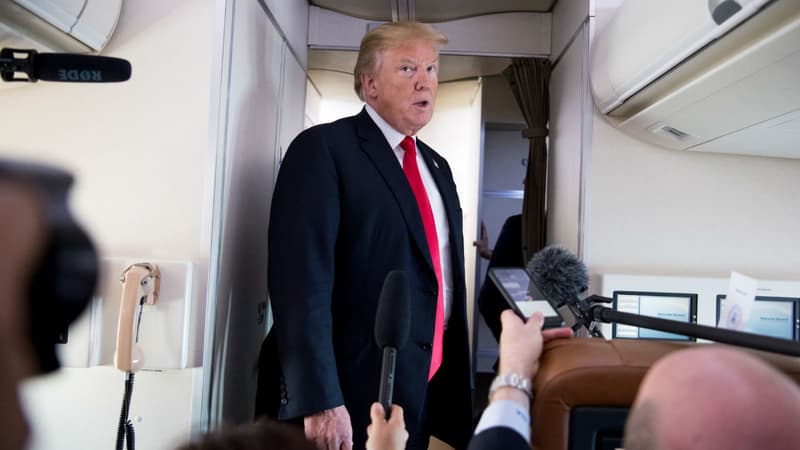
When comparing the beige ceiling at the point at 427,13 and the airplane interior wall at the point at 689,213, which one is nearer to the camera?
the airplane interior wall at the point at 689,213

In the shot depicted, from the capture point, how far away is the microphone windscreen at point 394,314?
36.1 inches

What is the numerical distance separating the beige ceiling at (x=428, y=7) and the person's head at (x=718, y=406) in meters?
2.50

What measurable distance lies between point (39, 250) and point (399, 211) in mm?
1276

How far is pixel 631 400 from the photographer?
724 millimetres

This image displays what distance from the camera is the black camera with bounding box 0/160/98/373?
0.46 metres

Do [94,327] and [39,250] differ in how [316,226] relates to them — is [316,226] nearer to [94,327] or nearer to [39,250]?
[94,327]

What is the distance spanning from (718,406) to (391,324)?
0.55 meters

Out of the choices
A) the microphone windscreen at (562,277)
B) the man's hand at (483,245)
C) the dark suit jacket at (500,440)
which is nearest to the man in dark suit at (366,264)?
the microphone windscreen at (562,277)

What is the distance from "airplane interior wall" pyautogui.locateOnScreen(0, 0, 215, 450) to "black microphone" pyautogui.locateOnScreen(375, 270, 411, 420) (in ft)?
2.49

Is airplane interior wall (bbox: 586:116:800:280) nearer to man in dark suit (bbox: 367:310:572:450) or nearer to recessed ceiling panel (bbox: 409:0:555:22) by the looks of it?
recessed ceiling panel (bbox: 409:0:555:22)

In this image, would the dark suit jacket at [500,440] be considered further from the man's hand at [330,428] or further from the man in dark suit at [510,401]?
the man's hand at [330,428]

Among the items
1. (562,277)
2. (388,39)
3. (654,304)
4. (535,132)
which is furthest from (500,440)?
(535,132)

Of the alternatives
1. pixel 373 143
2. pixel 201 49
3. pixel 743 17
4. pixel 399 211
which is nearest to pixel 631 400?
pixel 743 17

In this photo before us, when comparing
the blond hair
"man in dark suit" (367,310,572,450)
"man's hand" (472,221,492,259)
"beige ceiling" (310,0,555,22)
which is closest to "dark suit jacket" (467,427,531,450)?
"man in dark suit" (367,310,572,450)
